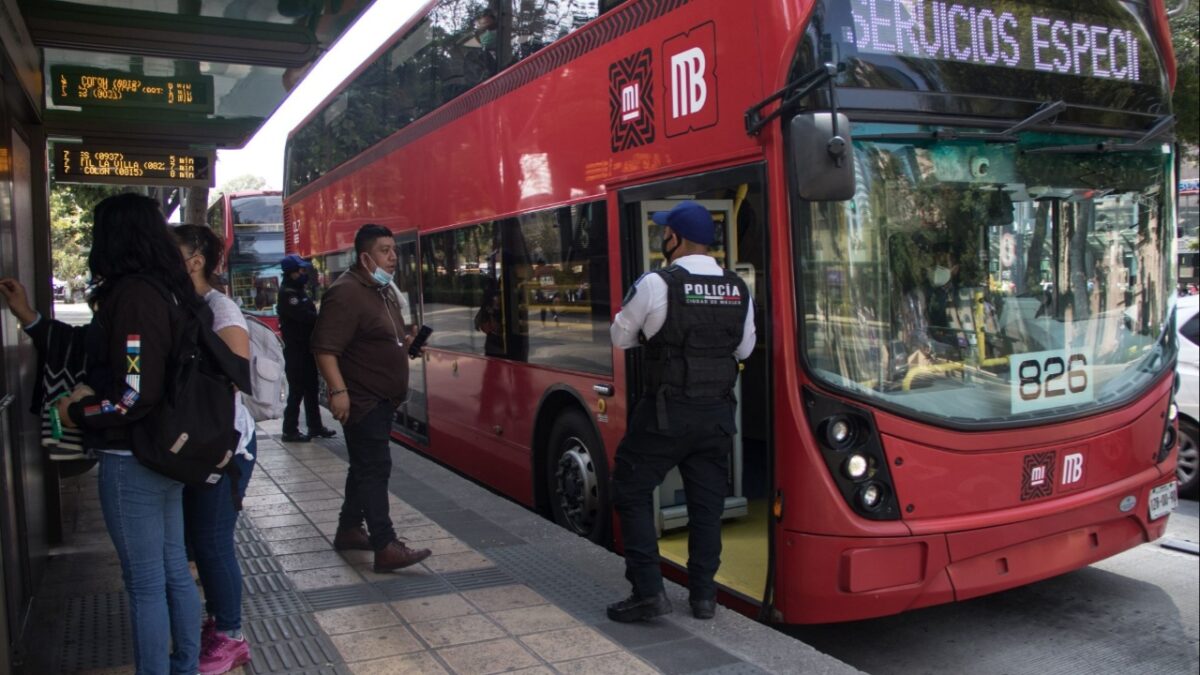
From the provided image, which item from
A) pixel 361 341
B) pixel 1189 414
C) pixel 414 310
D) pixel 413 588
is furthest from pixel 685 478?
pixel 1189 414

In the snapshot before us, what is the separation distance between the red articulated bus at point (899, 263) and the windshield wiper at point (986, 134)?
0.01 m

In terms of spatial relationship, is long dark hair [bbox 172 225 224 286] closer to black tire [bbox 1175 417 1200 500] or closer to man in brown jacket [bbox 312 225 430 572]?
man in brown jacket [bbox 312 225 430 572]

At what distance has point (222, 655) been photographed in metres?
3.64

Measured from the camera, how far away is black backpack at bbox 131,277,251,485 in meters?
3.06

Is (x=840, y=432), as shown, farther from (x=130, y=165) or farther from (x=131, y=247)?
Answer: (x=130, y=165)

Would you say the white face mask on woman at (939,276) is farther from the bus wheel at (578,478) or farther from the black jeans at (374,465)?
the black jeans at (374,465)

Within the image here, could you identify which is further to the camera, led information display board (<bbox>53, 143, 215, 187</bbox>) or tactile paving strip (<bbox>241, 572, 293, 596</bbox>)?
led information display board (<bbox>53, 143, 215, 187</bbox>)

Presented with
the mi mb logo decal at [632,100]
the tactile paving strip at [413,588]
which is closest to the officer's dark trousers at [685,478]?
the tactile paving strip at [413,588]

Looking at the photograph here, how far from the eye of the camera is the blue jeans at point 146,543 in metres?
3.12

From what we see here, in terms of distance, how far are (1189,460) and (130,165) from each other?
9.28 meters

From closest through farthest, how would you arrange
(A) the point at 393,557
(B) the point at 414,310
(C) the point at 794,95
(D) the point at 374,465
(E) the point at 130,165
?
(C) the point at 794,95 < (A) the point at 393,557 < (D) the point at 374,465 < (E) the point at 130,165 < (B) the point at 414,310

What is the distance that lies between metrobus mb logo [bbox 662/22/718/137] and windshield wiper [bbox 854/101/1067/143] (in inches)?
33.0

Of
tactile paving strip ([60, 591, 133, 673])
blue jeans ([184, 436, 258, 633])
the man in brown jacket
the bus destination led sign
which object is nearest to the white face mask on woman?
the bus destination led sign

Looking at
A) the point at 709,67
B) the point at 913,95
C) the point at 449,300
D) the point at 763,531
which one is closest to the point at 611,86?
the point at 709,67
